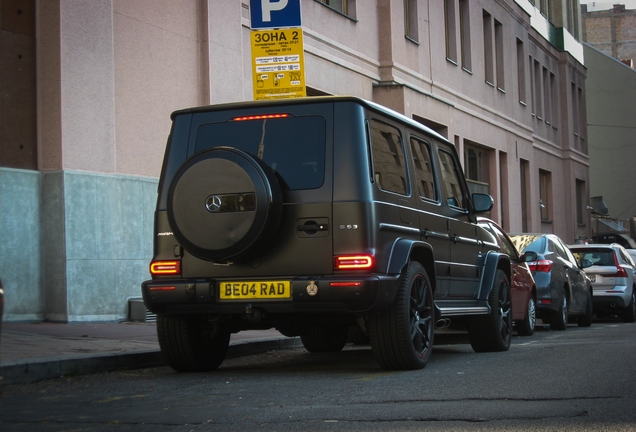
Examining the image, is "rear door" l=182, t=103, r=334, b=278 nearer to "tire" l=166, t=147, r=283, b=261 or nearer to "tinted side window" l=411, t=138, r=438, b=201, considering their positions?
"tire" l=166, t=147, r=283, b=261

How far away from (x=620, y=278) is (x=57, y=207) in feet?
37.6

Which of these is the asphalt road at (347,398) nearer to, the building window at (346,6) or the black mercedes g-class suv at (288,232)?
the black mercedes g-class suv at (288,232)

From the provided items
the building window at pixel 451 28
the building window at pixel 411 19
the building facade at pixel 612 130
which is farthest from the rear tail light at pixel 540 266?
the building facade at pixel 612 130

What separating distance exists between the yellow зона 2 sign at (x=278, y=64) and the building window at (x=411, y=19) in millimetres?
14179

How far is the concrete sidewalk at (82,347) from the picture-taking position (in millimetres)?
8077

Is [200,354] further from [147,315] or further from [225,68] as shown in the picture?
[225,68]

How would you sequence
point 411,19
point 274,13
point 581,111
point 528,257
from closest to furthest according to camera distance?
point 274,13
point 528,257
point 411,19
point 581,111

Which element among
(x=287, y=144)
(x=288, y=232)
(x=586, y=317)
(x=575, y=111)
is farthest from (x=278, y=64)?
(x=575, y=111)

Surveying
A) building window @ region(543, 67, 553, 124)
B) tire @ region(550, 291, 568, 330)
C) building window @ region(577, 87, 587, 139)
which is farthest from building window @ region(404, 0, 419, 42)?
building window @ region(577, 87, 587, 139)

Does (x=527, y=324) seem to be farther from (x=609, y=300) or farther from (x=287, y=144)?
(x=287, y=144)

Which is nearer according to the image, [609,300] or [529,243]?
[529,243]

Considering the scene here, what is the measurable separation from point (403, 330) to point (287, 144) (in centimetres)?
169


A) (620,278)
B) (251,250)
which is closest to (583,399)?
(251,250)

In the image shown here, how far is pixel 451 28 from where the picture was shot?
2838 centimetres
